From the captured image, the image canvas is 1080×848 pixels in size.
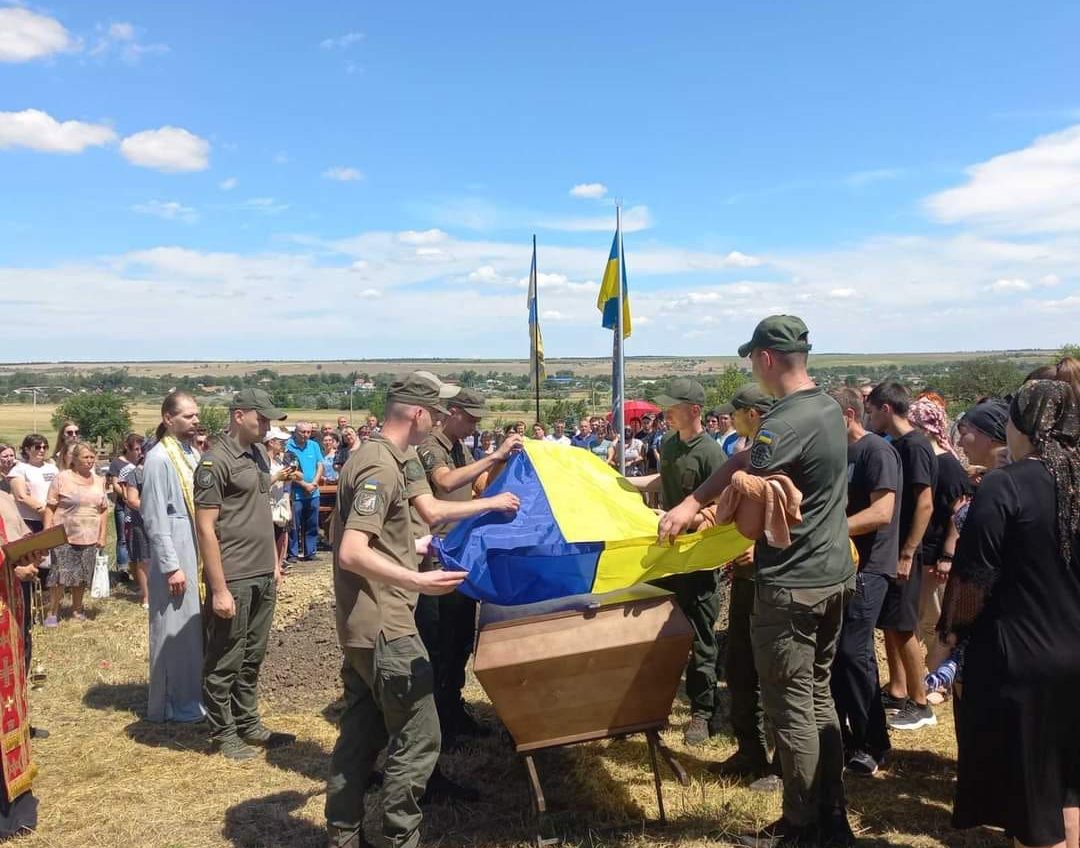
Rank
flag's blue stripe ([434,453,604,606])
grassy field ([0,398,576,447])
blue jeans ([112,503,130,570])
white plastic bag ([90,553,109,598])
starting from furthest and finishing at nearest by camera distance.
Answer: grassy field ([0,398,576,447]) → blue jeans ([112,503,130,570]) → white plastic bag ([90,553,109,598]) → flag's blue stripe ([434,453,604,606])

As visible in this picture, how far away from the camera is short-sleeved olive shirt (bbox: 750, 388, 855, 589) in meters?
3.57

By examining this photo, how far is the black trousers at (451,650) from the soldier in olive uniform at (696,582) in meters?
1.35

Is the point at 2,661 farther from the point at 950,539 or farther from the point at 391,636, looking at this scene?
the point at 950,539

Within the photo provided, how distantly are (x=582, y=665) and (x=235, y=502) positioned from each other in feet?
9.03

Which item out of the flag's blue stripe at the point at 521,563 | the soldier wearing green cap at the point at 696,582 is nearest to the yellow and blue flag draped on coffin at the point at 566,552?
the flag's blue stripe at the point at 521,563

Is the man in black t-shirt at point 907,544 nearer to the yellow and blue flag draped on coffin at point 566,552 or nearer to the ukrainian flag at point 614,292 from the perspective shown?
the yellow and blue flag draped on coffin at point 566,552

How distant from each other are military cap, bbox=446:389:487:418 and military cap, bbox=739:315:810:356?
239 centimetres

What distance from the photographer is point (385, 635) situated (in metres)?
3.61

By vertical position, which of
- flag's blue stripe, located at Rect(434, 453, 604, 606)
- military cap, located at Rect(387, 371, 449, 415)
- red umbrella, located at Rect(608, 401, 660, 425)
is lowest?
flag's blue stripe, located at Rect(434, 453, 604, 606)

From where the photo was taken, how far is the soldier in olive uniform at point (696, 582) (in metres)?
5.59

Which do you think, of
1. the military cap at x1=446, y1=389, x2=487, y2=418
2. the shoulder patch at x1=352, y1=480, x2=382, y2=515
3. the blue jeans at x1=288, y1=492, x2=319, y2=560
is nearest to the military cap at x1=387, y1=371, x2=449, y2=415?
the shoulder patch at x1=352, y1=480, x2=382, y2=515

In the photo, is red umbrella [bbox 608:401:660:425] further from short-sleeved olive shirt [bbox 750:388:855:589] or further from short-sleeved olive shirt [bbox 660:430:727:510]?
short-sleeved olive shirt [bbox 750:388:855:589]

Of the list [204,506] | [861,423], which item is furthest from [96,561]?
[861,423]

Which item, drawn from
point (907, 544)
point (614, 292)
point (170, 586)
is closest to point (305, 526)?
point (614, 292)
